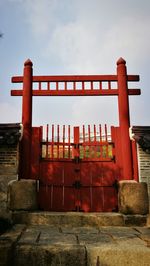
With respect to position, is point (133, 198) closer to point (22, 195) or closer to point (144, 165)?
point (144, 165)

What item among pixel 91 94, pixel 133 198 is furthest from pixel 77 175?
pixel 91 94

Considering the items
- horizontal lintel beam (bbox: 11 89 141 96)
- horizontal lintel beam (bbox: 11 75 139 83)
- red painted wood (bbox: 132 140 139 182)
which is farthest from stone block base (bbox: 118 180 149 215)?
horizontal lintel beam (bbox: 11 75 139 83)

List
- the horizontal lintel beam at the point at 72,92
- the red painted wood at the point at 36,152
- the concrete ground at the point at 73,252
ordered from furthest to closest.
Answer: the horizontal lintel beam at the point at 72,92 < the red painted wood at the point at 36,152 < the concrete ground at the point at 73,252

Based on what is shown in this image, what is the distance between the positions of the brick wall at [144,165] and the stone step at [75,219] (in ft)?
2.93

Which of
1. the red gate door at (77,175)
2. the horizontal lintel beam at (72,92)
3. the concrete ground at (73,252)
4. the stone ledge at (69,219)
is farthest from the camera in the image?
the horizontal lintel beam at (72,92)

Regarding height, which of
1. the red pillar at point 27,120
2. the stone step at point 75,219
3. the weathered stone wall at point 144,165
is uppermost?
the red pillar at point 27,120

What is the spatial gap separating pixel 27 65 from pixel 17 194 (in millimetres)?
3292

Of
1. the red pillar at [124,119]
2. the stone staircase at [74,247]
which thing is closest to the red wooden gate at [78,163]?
the red pillar at [124,119]

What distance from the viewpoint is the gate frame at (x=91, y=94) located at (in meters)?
5.85

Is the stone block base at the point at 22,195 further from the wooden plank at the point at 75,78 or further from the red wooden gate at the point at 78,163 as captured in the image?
the wooden plank at the point at 75,78

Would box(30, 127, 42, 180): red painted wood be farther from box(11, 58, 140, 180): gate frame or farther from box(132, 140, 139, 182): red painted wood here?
box(132, 140, 139, 182): red painted wood

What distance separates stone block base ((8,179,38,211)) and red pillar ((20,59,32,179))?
15.3 inches

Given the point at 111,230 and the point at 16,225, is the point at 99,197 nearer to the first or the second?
the point at 111,230

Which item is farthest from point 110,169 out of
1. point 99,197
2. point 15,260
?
point 15,260
